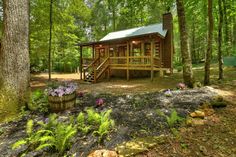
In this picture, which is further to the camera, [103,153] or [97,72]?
[97,72]

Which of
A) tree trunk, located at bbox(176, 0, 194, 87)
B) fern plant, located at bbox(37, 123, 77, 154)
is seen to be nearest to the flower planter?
fern plant, located at bbox(37, 123, 77, 154)

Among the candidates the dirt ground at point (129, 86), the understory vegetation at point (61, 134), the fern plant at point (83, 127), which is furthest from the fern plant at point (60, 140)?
the dirt ground at point (129, 86)

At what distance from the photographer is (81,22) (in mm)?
31219

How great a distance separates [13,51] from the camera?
4.80 meters

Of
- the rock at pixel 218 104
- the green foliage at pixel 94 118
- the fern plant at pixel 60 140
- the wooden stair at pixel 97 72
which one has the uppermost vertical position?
the wooden stair at pixel 97 72

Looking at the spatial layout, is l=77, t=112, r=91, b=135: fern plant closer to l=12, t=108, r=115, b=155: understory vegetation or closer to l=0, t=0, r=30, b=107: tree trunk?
l=12, t=108, r=115, b=155: understory vegetation

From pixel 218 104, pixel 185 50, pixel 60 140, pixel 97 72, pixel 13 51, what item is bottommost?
pixel 60 140

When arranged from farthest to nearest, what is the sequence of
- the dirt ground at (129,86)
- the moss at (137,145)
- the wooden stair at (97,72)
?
the wooden stair at (97,72) → the dirt ground at (129,86) → the moss at (137,145)

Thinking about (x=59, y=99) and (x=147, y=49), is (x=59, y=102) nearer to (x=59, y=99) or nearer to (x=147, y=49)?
(x=59, y=99)

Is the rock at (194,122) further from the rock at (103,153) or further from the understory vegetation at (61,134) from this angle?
the rock at (103,153)

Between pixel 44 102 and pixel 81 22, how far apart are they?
28.1 metres

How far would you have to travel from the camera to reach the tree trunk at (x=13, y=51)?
15.6 feet

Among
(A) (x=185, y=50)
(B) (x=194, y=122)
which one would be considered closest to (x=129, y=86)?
(A) (x=185, y=50)

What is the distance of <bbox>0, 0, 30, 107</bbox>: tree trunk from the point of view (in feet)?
15.6
